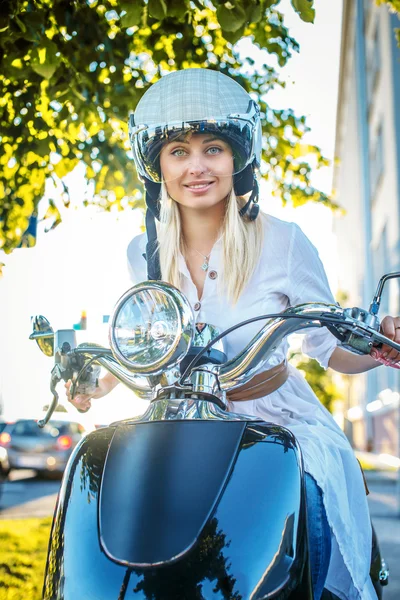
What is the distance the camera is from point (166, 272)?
2.17 metres

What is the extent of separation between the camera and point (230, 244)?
2100mm

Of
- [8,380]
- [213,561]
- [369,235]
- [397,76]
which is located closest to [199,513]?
[213,561]

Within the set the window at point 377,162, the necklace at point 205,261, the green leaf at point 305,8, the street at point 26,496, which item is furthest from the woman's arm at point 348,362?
the window at point 377,162

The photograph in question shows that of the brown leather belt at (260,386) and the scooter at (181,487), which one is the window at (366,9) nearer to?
the brown leather belt at (260,386)

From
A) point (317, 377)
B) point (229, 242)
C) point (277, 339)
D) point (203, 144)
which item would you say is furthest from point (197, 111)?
point (317, 377)

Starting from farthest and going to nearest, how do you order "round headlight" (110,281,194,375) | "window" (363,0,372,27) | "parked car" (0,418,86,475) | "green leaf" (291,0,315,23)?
"window" (363,0,372,27), "parked car" (0,418,86,475), "green leaf" (291,0,315,23), "round headlight" (110,281,194,375)

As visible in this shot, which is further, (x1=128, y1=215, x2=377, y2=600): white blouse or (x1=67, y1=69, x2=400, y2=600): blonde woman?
(x1=67, y1=69, x2=400, y2=600): blonde woman

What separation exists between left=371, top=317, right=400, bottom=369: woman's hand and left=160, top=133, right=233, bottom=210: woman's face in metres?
0.62

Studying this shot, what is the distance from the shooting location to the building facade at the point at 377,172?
15.9 metres

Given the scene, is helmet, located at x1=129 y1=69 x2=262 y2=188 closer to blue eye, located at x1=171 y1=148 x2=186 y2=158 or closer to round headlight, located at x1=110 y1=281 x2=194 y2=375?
blue eye, located at x1=171 y1=148 x2=186 y2=158

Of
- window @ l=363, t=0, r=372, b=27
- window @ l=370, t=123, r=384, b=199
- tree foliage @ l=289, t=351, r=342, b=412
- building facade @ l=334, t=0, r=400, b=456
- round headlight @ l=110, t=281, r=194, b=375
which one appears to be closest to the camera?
round headlight @ l=110, t=281, r=194, b=375

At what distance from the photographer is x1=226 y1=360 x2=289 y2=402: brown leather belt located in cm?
190

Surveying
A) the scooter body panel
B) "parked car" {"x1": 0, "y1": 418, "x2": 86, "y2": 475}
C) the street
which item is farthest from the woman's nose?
"parked car" {"x1": 0, "y1": 418, "x2": 86, "y2": 475}

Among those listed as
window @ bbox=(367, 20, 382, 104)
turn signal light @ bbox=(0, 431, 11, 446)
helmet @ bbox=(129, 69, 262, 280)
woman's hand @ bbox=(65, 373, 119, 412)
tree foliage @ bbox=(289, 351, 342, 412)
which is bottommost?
turn signal light @ bbox=(0, 431, 11, 446)
